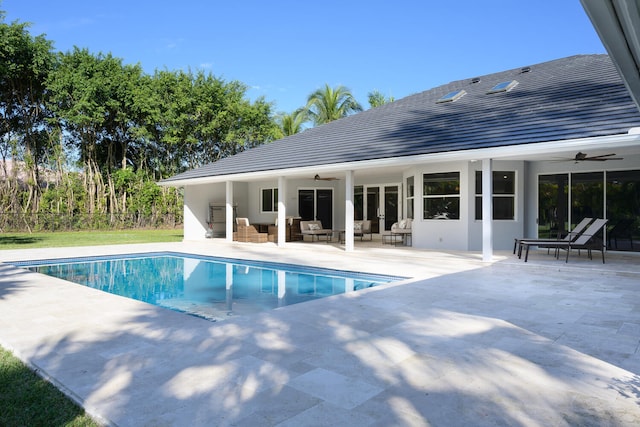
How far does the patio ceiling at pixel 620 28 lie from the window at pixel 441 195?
9.54 meters

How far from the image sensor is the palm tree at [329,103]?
30.7 metres

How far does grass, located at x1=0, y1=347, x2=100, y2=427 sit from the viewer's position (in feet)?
9.04

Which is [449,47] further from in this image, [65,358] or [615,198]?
[65,358]

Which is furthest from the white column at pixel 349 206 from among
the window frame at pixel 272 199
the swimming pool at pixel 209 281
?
the window frame at pixel 272 199

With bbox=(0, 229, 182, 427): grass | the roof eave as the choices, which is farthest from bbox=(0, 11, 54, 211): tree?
bbox=(0, 229, 182, 427): grass

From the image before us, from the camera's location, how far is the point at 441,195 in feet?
41.0

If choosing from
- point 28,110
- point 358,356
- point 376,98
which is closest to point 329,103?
point 376,98

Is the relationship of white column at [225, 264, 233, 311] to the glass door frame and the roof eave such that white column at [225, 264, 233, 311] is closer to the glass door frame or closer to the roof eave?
the roof eave

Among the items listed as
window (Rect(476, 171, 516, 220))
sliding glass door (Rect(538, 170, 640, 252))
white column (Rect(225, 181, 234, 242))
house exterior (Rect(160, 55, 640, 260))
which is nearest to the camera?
house exterior (Rect(160, 55, 640, 260))

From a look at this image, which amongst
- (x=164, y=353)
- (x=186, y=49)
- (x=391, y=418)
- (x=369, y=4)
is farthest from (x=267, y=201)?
(x=391, y=418)

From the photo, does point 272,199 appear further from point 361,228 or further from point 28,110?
point 28,110

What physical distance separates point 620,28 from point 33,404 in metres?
4.11

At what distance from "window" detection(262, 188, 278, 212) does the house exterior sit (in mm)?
2672

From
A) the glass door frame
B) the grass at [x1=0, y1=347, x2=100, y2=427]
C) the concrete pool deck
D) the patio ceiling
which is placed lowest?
the grass at [x1=0, y1=347, x2=100, y2=427]
